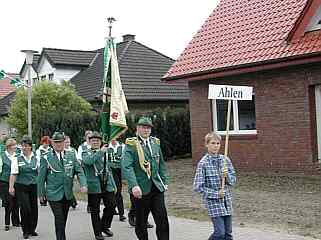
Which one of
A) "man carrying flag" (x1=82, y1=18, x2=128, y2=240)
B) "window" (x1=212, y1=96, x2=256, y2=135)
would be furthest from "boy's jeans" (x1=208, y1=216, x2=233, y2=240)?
"window" (x1=212, y1=96, x2=256, y2=135)

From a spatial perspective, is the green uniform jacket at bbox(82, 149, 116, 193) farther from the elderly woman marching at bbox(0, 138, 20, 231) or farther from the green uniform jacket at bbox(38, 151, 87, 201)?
the elderly woman marching at bbox(0, 138, 20, 231)

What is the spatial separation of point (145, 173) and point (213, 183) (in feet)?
3.82

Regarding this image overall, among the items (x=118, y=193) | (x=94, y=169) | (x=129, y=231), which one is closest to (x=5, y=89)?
(x=118, y=193)

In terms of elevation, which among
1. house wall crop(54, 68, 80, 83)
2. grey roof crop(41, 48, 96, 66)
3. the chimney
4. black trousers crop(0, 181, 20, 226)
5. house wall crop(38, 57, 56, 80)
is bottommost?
black trousers crop(0, 181, 20, 226)

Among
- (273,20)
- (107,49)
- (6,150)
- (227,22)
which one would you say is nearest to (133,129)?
(227,22)

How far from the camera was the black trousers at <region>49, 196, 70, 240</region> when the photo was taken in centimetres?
804

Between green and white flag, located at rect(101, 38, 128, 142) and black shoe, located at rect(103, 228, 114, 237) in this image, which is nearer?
green and white flag, located at rect(101, 38, 128, 142)

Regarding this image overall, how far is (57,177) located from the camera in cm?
830

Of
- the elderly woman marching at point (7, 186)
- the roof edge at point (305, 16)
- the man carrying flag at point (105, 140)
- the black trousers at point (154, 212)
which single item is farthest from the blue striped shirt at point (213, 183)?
the roof edge at point (305, 16)

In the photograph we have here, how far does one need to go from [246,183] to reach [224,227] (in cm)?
825

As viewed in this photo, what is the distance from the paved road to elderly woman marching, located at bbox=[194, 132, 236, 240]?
69.2 inches

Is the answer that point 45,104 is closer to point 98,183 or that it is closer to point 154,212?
point 98,183

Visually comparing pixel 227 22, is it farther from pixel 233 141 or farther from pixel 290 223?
pixel 290 223

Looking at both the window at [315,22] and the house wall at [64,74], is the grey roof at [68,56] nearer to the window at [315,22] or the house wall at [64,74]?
the house wall at [64,74]
